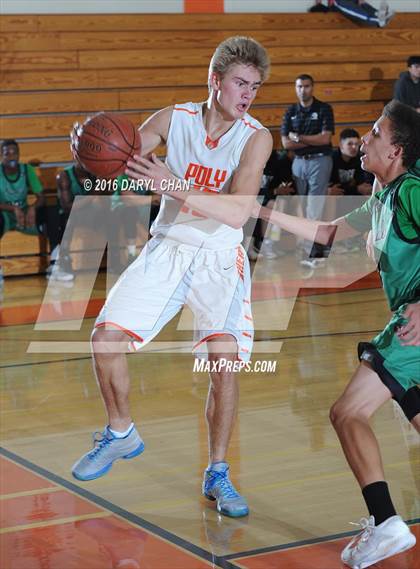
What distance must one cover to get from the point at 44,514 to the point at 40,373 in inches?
105

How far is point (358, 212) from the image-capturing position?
168 inches

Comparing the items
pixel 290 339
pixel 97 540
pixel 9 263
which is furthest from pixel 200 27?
pixel 97 540

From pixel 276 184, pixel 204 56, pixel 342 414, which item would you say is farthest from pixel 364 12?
pixel 342 414

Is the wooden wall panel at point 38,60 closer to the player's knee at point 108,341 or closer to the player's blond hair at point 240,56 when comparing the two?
the player's blond hair at point 240,56

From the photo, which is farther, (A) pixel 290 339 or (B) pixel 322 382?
(A) pixel 290 339

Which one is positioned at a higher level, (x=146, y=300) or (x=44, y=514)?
(x=146, y=300)

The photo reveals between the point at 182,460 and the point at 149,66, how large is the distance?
801 centimetres

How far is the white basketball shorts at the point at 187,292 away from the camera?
4.46 metres

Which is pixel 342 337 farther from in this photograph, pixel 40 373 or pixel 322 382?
pixel 40 373

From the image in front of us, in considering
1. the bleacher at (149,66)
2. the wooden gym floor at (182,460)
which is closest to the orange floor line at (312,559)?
the wooden gym floor at (182,460)

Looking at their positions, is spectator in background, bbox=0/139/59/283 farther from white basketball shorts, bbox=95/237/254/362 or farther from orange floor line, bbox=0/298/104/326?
white basketball shorts, bbox=95/237/254/362

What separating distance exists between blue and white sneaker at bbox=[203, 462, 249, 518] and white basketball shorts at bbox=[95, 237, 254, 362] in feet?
1.72

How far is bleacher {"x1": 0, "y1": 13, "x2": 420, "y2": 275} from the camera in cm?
1160

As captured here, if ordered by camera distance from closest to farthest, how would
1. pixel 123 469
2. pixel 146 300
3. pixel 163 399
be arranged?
pixel 146 300
pixel 123 469
pixel 163 399
